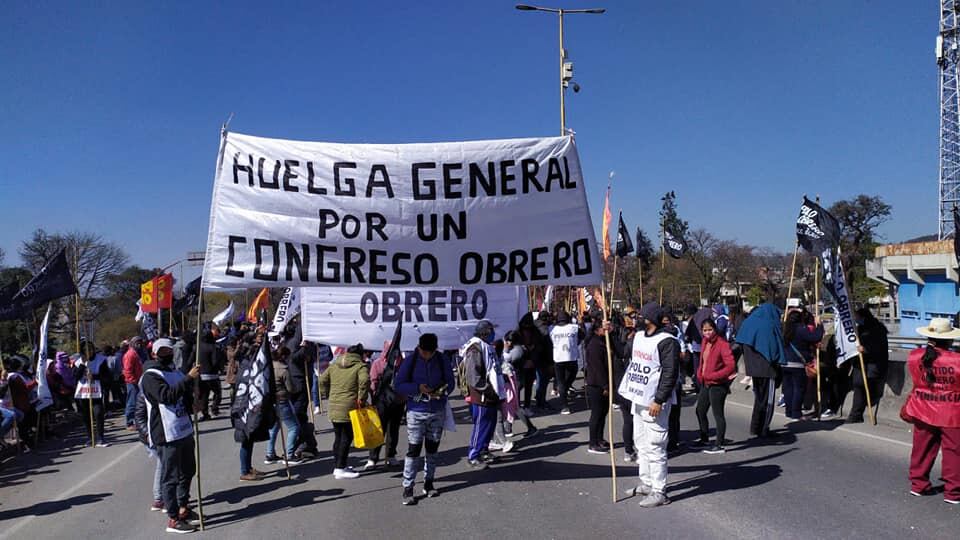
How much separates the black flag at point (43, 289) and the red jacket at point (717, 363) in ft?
32.5

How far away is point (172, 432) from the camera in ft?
20.6

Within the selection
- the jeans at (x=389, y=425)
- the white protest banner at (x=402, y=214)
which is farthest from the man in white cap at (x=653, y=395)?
the jeans at (x=389, y=425)

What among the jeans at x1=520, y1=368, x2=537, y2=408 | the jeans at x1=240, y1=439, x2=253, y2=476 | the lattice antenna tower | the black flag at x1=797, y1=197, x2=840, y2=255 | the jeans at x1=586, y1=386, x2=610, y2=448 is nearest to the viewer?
the jeans at x1=240, y1=439, x2=253, y2=476

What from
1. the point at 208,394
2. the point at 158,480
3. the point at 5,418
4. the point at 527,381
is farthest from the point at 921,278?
the point at 5,418

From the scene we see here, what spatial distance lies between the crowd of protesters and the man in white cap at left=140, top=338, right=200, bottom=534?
0.01 metres

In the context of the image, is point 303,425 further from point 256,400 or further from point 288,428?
point 256,400

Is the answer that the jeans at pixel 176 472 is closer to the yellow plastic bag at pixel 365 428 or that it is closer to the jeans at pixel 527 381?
the yellow plastic bag at pixel 365 428

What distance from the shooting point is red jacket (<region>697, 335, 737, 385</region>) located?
8.45 metres

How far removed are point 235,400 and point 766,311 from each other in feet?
24.0

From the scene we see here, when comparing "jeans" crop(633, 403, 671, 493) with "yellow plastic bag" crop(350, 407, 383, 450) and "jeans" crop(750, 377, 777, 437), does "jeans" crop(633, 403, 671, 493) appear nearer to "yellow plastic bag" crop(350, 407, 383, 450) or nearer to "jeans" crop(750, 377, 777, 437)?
"yellow plastic bag" crop(350, 407, 383, 450)

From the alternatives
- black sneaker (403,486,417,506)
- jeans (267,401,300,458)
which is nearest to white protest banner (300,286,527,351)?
jeans (267,401,300,458)

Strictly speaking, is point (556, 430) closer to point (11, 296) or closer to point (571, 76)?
point (11, 296)

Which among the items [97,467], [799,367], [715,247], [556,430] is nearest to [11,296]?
[97,467]

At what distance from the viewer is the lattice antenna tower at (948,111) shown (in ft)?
179
